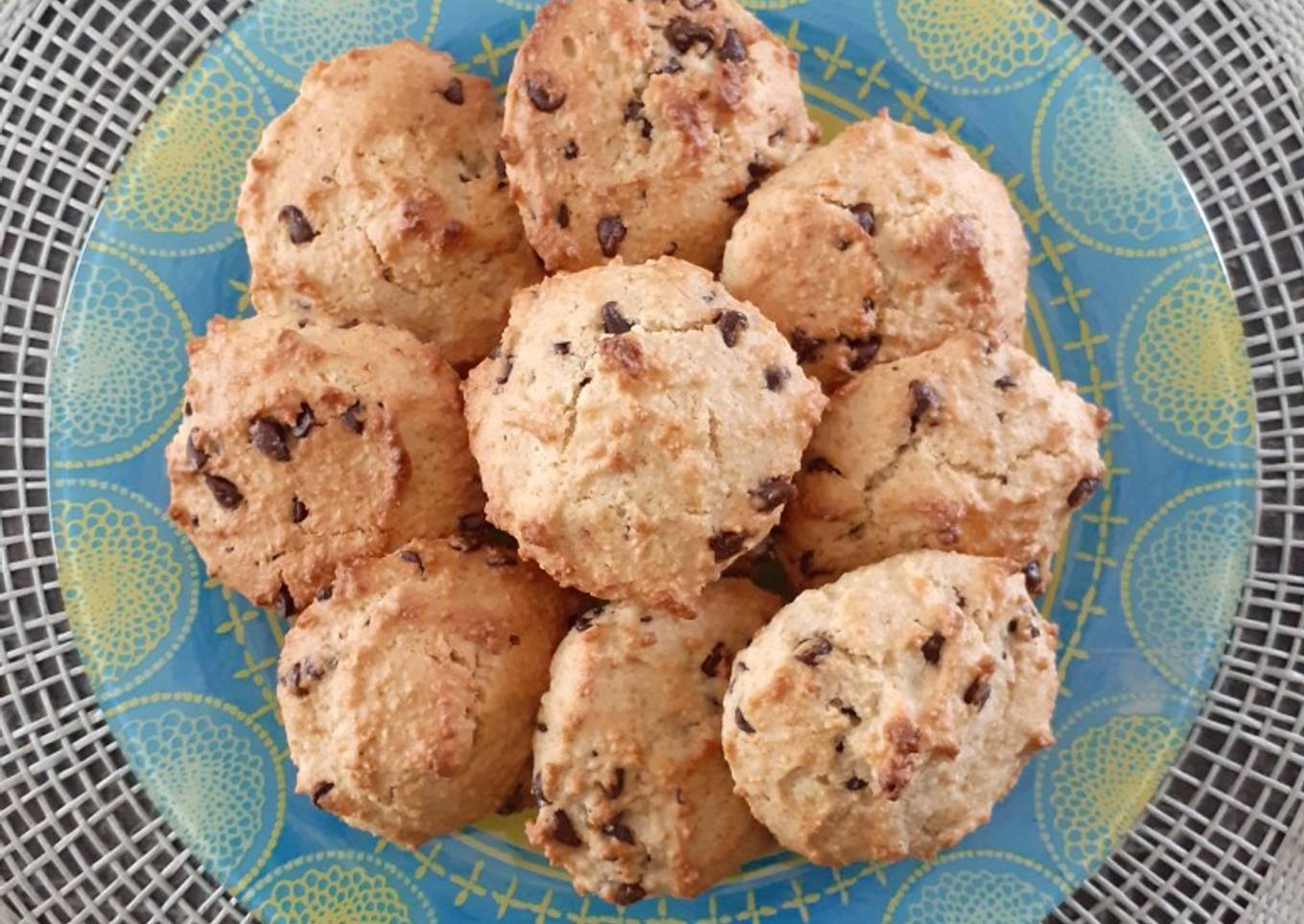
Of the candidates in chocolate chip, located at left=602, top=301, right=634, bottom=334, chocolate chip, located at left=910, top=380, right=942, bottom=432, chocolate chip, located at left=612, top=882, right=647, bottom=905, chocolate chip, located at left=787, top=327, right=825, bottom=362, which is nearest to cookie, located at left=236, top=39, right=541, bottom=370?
chocolate chip, located at left=602, top=301, right=634, bottom=334

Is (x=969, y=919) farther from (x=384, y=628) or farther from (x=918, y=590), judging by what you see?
(x=384, y=628)

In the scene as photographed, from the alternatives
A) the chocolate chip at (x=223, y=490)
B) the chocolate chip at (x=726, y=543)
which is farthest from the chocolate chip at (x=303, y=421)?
the chocolate chip at (x=726, y=543)

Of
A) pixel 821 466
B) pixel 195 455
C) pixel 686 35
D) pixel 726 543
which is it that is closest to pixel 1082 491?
pixel 821 466

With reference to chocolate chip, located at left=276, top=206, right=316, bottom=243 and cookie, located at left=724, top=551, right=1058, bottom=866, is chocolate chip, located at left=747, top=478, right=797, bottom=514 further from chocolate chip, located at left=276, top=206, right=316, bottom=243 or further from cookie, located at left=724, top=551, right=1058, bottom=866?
chocolate chip, located at left=276, top=206, right=316, bottom=243

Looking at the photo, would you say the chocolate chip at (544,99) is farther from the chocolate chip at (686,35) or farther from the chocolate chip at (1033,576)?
the chocolate chip at (1033,576)

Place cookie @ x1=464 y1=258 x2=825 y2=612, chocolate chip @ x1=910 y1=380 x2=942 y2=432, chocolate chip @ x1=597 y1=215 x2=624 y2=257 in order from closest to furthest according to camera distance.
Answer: cookie @ x1=464 y1=258 x2=825 y2=612
chocolate chip @ x1=910 y1=380 x2=942 y2=432
chocolate chip @ x1=597 y1=215 x2=624 y2=257

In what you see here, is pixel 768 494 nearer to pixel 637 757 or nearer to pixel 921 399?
pixel 921 399

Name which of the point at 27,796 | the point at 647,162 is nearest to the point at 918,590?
the point at 647,162
